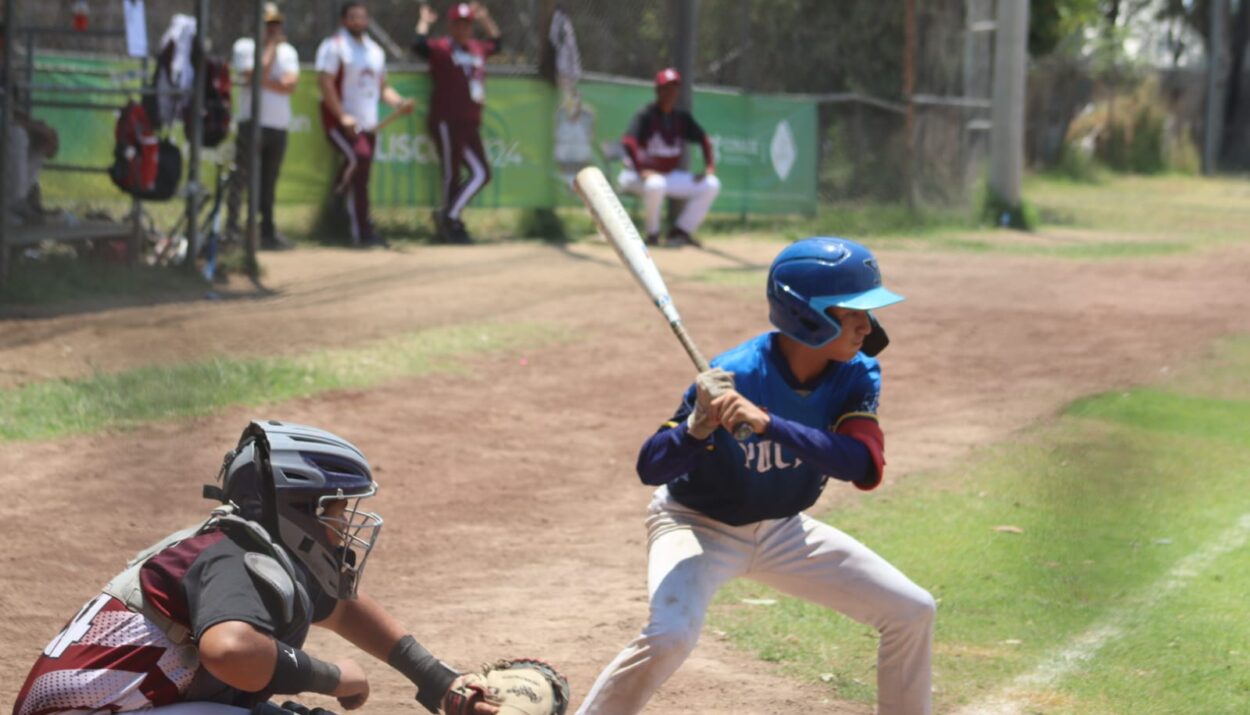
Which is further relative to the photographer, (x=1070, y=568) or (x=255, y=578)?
(x=1070, y=568)

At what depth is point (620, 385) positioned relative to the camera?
30.9 ft

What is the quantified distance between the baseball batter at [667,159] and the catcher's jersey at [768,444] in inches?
424

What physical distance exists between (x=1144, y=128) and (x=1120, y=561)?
30.7 m

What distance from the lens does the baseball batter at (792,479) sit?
12.8ft

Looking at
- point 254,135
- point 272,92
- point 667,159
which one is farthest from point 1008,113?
point 254,135

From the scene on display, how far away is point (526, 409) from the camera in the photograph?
880cm

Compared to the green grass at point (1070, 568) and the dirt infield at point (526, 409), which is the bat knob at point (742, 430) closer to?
the dirt infield at point (526, 409)

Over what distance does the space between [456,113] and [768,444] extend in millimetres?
10988

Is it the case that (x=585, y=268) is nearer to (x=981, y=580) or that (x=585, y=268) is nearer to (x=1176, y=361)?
(x=1176, y=361)

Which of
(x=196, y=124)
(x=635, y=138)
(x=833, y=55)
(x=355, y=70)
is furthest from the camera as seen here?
(x=833, y=55)

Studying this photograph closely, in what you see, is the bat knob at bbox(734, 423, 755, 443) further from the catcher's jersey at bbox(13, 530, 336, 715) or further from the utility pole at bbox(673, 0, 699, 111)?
the utility pole at bbox(673, 0, 699, 111)

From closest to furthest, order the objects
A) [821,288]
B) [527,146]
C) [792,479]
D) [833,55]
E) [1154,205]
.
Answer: [821,288], [792,479], [527,146], [833,55], [1154,205]

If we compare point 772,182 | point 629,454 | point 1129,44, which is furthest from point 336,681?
point 1129,44

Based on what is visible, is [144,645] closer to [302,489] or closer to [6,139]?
[302,489]
